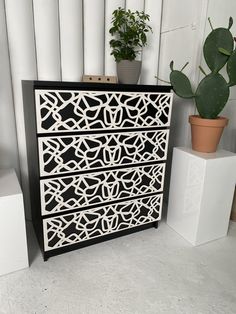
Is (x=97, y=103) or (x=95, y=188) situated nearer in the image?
(x=97, y=103)

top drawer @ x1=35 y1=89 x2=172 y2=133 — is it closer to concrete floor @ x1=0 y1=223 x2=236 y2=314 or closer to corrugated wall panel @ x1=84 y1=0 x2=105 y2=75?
corrugated wall panel @ x1=84 y1=0 x2=105 y2=75

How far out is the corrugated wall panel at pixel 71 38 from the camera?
135cm

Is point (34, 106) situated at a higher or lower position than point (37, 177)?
higher

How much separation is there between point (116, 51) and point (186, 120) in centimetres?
63

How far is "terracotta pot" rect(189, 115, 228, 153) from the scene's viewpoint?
1.33m

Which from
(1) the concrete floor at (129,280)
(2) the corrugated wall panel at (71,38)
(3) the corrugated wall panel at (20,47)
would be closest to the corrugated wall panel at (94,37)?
(2) the corrugated wall panel at (71,38)

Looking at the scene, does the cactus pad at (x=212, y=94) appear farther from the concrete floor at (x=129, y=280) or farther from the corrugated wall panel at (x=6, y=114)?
the corrugated wall panel at (x=6, y=114)

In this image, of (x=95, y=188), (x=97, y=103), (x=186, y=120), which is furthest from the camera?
(x=186, y=120)

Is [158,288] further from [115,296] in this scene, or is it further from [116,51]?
[116,51]

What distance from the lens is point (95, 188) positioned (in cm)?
126

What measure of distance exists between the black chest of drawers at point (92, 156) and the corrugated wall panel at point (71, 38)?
32cm

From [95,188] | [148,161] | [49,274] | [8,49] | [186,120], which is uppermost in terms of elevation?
[8,49]

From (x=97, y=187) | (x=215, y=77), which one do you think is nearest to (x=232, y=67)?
(x=215, y=77)

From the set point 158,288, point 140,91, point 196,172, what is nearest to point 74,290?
point 158,288
